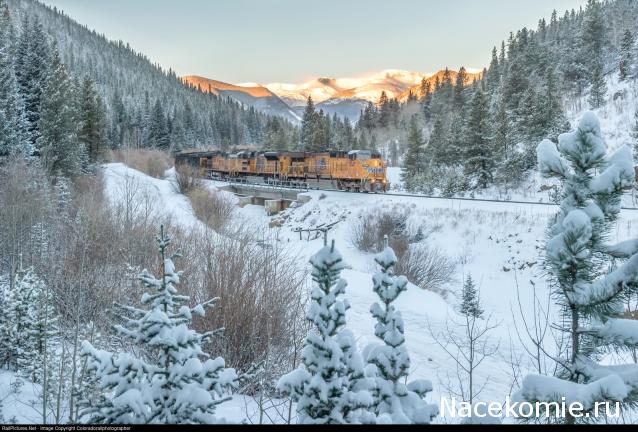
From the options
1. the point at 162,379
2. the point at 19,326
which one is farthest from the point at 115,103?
the point at 162,379

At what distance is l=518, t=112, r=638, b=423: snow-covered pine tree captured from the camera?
8.59 ft

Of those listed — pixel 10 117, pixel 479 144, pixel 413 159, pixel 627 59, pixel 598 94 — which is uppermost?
pixel 627 59

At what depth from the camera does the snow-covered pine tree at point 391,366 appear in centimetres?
253

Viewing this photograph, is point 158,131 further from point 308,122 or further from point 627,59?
point 627,59

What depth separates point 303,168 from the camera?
4169 centimetres

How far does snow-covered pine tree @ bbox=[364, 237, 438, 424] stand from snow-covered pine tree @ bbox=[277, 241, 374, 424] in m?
0.14

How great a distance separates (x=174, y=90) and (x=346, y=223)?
186 metres

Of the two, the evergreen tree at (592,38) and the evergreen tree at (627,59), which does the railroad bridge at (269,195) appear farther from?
the evergreen tree at (592,38)

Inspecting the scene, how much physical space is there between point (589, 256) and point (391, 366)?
59.3 inches

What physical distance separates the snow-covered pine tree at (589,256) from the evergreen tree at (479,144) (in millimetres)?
36647

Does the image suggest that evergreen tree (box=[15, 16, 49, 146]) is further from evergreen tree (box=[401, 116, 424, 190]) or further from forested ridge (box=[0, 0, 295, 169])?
evergreen tree (box=[401, 116, 424, 190])

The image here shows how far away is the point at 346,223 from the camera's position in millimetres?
29109

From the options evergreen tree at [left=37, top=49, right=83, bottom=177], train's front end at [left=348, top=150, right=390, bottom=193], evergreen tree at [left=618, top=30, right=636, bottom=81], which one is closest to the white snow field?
train's front end at [left=348, top=150, right=390, bottom=193]

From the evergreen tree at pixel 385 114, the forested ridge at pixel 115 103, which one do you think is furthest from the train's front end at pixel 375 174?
the evergreen tree at pixel 385 114
